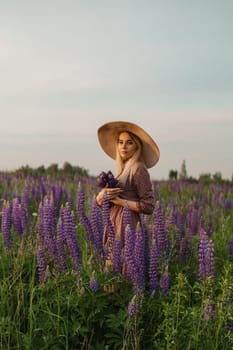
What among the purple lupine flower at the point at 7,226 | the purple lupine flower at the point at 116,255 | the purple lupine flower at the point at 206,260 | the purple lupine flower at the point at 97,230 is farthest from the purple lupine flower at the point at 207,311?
the purple lupine flower at the point at 7,226

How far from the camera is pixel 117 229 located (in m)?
5.58

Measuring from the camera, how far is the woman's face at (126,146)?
583cm

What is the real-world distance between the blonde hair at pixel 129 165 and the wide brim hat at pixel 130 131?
6 centimetres

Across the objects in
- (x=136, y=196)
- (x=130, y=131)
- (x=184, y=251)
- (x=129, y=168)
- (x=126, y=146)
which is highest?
(x=130, y=131)

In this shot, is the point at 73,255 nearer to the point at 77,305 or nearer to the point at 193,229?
the point at 77,305

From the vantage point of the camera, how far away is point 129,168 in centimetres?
576

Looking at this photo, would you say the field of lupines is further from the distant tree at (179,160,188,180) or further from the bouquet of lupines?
the distant tree at (179,160,188,180)

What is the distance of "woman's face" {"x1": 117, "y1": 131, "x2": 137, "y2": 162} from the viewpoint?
5828 millimetres

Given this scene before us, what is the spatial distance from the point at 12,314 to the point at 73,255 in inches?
33.9

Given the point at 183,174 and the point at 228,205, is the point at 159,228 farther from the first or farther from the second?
the point at 183,174

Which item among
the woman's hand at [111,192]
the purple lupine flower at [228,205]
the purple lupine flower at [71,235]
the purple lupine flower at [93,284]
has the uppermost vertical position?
the woman's hand at [111,192]

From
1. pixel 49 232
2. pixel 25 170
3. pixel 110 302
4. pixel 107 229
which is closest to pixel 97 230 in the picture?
pixel 107 229

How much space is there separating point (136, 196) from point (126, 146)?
560 mm

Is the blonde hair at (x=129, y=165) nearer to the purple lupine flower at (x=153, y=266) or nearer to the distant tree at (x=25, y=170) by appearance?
the purple lupine flower at (x=153, y=266)
